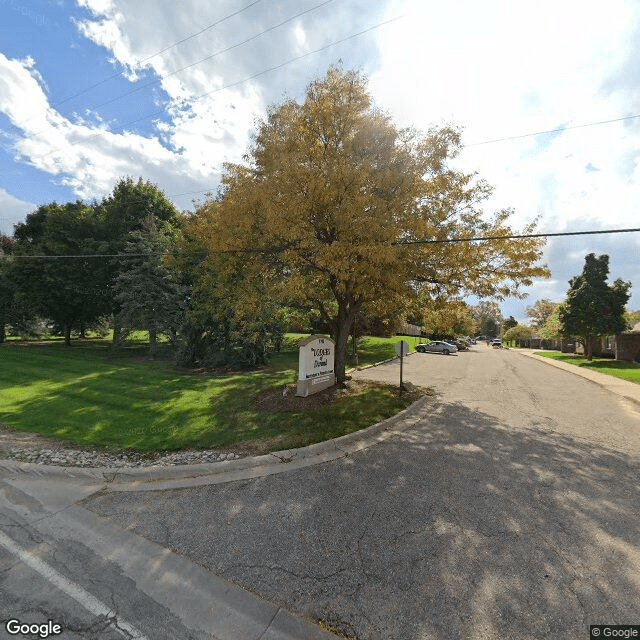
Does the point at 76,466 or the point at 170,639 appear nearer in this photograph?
the point at 170,639

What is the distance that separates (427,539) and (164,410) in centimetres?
830

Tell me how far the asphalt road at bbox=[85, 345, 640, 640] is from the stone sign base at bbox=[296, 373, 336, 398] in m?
3.79

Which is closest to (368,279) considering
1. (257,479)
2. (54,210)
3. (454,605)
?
(257,479)

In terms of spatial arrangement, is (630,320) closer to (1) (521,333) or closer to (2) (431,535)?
(1) (521,333)

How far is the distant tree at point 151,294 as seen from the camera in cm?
2125

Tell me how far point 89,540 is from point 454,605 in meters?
4.19

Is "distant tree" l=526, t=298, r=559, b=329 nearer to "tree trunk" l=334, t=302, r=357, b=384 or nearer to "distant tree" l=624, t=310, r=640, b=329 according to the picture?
"distant tree" l=624, t=310, r=640, b=329

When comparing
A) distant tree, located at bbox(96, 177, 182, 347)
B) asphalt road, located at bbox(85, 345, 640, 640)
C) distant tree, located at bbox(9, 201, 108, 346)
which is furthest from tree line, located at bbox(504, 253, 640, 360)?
distant tree, located at bbox(9, 201, 108, 346)

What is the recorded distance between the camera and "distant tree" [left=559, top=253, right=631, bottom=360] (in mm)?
29500

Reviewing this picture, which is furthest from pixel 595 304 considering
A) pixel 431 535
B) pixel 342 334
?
pixel 431 535

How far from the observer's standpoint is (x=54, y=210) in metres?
27.7

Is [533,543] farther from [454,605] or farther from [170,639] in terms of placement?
[170,639]

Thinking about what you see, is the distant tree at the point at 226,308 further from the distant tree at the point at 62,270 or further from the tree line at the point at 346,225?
the distant tree at the point at 62,270

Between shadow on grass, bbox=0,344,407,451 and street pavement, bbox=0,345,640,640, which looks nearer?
street pavement, bbox=0,345,640,640
